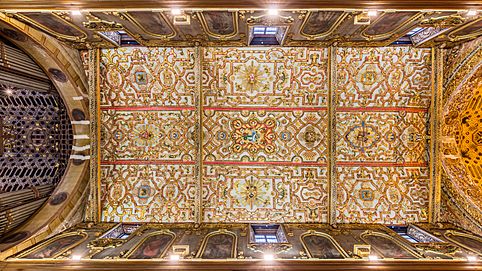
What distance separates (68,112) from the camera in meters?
6.93

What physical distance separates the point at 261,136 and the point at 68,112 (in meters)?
5.55

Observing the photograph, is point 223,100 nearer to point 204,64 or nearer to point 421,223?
point 204,64

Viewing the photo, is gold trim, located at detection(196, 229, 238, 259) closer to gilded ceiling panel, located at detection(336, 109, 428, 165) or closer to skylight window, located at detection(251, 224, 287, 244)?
skylight window, located at detection(251, 224, 287, 244)

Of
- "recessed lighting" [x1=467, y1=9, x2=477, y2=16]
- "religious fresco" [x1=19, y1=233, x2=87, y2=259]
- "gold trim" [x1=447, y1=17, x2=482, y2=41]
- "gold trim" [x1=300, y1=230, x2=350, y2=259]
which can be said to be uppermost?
"gold trim" [x1=447, y1=17, x2=482, y2=41]

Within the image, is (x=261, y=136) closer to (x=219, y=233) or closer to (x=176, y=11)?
(x=219, y=233)

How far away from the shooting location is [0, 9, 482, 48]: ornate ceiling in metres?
4.90

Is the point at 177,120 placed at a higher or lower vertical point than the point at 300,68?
lower

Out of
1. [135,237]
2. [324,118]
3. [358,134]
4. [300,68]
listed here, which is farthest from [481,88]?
[135,237]

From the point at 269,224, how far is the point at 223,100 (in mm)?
3869

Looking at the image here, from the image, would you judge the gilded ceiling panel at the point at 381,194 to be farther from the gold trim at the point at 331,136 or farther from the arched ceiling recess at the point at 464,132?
the arched ceiling recess at the point at 464,132

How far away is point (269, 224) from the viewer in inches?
282

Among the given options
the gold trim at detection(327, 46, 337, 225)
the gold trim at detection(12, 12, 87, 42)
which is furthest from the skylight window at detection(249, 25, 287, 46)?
the gold trim at detection(12, 12, 87, 42)

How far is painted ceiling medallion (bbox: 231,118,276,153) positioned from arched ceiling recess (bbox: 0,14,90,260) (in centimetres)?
433

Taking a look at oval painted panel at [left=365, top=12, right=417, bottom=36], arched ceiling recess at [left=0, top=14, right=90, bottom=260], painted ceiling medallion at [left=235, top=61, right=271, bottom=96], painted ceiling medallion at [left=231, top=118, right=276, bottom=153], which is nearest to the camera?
oval painted panel at [left=365, top=12, right=417, bottom=36]
